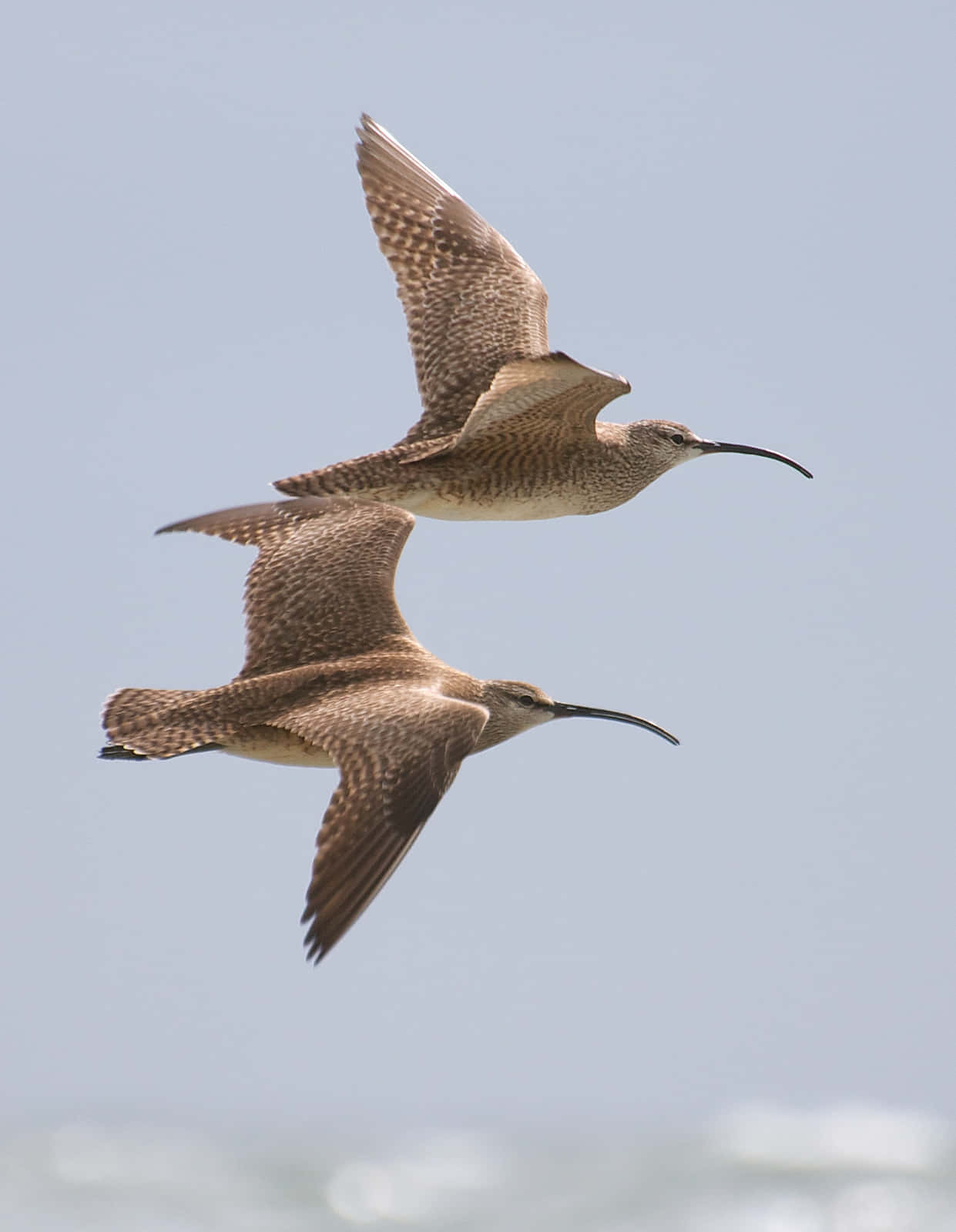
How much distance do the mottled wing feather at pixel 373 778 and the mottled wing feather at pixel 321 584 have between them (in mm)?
1099

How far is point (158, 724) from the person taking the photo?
43.3 feet

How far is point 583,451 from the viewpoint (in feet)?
53.1

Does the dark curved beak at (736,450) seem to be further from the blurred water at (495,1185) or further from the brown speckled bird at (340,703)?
the blurred water at (495,1185)

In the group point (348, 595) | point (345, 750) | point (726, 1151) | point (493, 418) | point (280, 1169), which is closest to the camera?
point (345, 750)

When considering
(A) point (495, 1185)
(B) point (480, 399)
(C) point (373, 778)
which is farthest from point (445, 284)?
(A) point (495, 1185)

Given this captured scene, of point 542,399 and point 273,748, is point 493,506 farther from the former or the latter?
point 273,748

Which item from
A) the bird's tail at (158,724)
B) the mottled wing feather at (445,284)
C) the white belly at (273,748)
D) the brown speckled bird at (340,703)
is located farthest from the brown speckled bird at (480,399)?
the white belly at (273,748)

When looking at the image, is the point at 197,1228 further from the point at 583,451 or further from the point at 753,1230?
the point at 583,451

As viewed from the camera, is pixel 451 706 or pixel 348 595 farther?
pixel 348 595

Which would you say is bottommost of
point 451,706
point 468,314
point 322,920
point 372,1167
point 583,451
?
point 372,1167

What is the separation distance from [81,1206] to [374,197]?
12218cm

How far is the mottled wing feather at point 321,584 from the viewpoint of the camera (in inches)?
557

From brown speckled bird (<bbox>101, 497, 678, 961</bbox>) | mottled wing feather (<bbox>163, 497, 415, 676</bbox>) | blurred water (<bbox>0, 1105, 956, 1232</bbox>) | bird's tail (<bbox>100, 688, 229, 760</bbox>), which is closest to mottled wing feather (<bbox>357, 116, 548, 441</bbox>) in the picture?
mottled wing feather (<bbox>163, 497, 415, 676</bbox>)

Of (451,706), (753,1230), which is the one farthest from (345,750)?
(753,1230)
